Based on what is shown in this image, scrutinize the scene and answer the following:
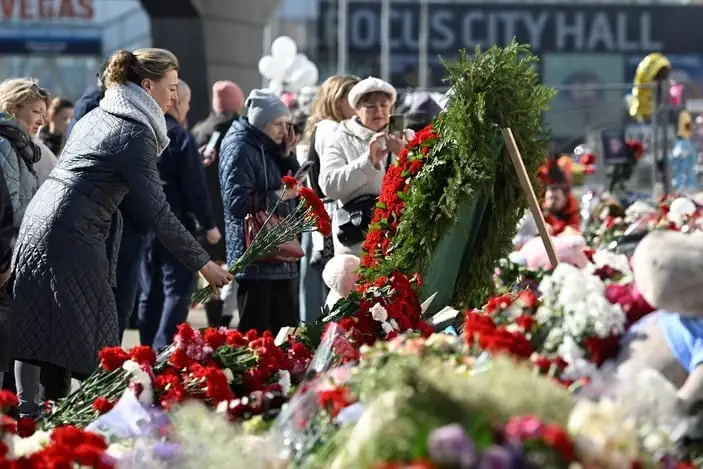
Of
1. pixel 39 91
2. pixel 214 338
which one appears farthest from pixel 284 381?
pixel 39 91

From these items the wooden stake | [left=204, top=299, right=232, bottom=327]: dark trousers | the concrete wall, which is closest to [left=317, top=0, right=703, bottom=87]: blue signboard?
the concrete wall

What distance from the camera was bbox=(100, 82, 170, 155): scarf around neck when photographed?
5.88 m

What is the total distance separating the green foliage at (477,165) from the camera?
6.06m

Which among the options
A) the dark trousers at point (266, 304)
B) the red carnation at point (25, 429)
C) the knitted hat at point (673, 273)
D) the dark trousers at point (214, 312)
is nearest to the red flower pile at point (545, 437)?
the knitted hat at point (673, 273)

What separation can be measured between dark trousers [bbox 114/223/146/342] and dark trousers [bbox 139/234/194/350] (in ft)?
1.47

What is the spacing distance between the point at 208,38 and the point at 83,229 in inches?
427

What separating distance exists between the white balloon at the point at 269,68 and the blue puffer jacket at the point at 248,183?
30.1 feet

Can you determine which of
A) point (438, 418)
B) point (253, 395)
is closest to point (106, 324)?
point (253, 395)

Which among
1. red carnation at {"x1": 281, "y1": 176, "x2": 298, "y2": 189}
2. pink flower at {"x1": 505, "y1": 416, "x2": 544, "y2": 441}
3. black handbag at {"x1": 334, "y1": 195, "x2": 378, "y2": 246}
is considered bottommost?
black handbag at {"x1": 334, "y1": 195, "x2": 378, "y2": 246}

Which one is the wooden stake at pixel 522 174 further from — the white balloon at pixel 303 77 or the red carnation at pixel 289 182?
the white balloon at pixel 303 77

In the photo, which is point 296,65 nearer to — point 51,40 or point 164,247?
point 164,247

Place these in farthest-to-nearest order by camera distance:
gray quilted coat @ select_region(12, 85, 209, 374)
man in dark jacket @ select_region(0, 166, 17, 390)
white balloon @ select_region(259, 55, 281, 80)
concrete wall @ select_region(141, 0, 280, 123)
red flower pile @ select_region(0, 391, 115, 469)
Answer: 1. white balloon @ select_region(259, 55, 281, 80)
2. concrete wall @ select_region(141, 0, 280, 123)
3. gray quilted coat @ select_region(12, 85, 209, 374)
4. man in dark jacket @ select_region(0, 166, 17, 390)
5. red flower pile @ select_region(0, 391, 115, 469)

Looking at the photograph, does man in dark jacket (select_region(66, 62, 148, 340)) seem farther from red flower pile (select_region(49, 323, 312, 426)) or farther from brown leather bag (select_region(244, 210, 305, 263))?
red flower pile (select_region(49, 323, 312, 426))

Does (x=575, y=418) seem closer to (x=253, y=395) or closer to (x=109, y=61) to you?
(x=253, y=395)
